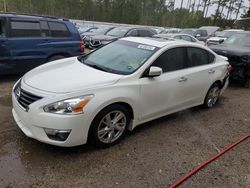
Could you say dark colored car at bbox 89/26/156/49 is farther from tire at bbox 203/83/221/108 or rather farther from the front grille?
the front grille

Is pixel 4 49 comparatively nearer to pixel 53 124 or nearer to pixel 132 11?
pixel 53 124

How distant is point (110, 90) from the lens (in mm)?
3359

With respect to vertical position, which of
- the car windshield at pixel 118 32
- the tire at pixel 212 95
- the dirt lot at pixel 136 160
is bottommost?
the dirt lot at pixel 136 160

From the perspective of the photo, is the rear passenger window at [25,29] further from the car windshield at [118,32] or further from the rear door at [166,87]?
the car windshield at [118,32]

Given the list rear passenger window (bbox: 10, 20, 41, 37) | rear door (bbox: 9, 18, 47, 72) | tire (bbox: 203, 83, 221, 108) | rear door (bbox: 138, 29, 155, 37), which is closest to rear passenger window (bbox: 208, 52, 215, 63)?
tire (bbox: 203, 83, 221, 108)

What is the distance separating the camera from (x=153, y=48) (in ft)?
13.6

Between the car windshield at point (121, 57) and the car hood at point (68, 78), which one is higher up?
the car windshield at point (121, 57)

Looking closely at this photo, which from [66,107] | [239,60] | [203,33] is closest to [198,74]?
[66,107]

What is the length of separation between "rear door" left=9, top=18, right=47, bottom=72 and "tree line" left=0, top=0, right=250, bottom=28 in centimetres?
3139

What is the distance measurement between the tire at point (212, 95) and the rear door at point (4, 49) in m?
4.85

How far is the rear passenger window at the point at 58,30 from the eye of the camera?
6.91 m

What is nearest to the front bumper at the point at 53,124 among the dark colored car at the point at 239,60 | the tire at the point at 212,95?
the tire at the point at 212,95

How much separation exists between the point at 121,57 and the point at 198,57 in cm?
167

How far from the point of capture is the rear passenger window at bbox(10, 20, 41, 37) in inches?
247
